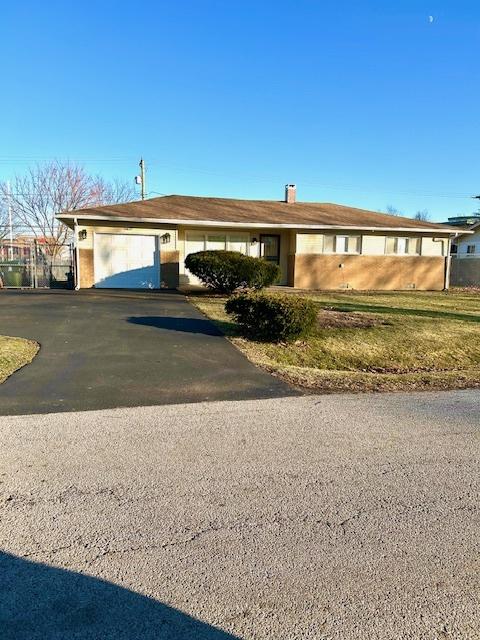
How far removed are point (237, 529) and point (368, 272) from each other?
65.6 ft

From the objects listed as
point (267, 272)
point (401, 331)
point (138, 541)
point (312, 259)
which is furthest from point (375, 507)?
point (312, 259)

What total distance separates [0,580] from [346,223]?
66.8 ft

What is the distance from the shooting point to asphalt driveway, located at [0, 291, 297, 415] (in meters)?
5.42

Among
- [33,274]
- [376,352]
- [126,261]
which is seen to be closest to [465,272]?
[126,261]

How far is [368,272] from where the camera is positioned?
2144cm

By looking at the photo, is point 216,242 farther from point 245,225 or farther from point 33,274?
point 33,274

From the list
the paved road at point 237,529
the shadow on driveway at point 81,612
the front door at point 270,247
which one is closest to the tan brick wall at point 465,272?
the front door at point 270,247

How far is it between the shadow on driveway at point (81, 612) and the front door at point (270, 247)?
19.5 meters

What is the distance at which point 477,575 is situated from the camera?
2.38 m

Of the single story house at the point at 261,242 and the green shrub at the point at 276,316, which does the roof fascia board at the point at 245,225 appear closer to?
the single story house at the point at 261,242

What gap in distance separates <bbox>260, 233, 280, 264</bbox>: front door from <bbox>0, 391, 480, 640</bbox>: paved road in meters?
17.2

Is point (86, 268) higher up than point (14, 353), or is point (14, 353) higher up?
point (86, 268)

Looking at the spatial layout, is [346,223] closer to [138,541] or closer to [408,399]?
[408,399]

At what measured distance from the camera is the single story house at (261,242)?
17.9m
